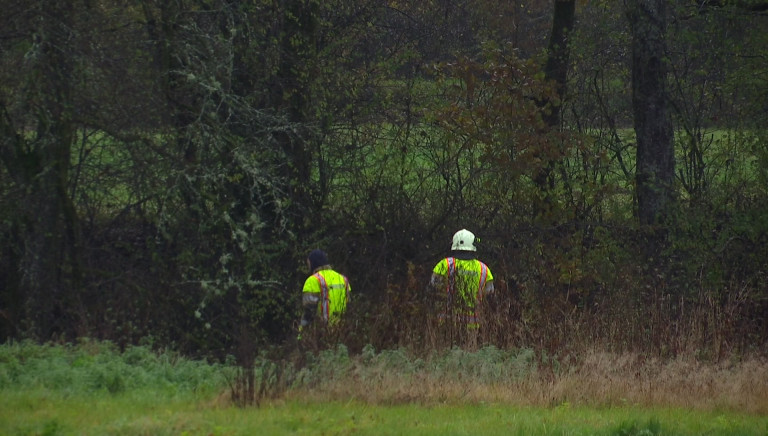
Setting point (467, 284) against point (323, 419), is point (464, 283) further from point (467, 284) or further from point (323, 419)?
point (323, 419)

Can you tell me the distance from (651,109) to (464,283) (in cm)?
819

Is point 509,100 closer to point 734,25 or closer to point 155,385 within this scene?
point 734,25

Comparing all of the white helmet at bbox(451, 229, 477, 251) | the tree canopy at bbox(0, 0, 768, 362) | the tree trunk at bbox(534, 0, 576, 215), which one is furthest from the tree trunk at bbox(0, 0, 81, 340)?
the tree trunk at bbox(534, 0, 576, 215)

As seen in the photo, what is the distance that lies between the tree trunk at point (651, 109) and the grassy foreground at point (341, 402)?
7.72 metres

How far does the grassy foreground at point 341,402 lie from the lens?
7586 millimetres

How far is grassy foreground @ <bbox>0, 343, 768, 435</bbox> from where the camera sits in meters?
7.59

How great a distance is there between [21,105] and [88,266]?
3.48 m

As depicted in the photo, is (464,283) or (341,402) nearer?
(341,402)

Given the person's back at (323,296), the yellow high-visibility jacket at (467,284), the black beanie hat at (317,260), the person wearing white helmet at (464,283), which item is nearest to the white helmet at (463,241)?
the person wearing white helmet at (464,283)

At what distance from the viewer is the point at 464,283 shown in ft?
39.8

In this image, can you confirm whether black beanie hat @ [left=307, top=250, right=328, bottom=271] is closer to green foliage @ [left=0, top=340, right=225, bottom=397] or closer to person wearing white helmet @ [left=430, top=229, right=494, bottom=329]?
person wearing white helmet @ [left=430, top=229, right=494, bottom=329]

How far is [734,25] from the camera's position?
60.7 ft

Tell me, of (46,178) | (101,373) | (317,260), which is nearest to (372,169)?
(46,178)

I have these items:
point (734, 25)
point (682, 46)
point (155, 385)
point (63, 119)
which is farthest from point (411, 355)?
point (682, 46)
